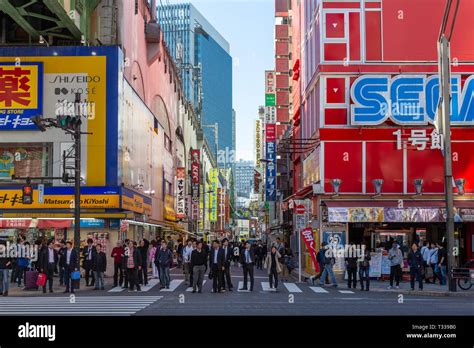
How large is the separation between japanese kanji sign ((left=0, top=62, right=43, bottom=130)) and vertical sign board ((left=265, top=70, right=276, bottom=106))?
57.3m

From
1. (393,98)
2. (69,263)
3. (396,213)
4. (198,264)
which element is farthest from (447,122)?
(69,263)

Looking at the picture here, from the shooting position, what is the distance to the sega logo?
36.5 meters

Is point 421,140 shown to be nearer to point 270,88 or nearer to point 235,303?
point 235,303

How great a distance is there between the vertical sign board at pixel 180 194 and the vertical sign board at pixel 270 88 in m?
22.6

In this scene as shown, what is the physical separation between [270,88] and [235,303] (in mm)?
76881

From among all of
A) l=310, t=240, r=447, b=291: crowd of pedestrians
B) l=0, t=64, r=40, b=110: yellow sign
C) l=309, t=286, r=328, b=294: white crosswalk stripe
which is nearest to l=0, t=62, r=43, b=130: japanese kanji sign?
l=0, t=64, r=40, b=110: yellow sign

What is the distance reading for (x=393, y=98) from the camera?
3672 cm

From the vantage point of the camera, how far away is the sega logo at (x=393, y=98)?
36.5 meters

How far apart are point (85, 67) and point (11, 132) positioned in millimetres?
5180

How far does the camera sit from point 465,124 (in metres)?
37.0

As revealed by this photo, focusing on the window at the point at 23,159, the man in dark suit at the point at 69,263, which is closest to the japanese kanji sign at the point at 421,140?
the window at the point at 23,159

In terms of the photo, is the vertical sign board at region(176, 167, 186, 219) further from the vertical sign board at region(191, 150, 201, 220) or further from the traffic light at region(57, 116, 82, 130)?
the traffic light at region(57, 116, 82, 130)
